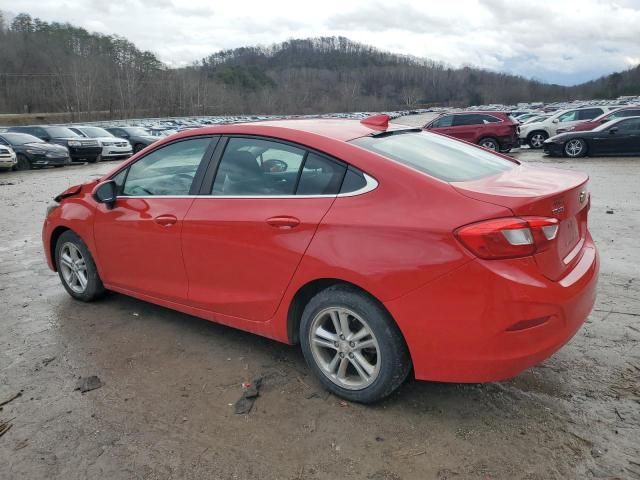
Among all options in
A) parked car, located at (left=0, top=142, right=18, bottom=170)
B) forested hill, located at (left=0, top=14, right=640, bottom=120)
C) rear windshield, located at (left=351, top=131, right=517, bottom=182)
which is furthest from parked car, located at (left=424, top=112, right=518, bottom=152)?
forested hill, located at (left=0, top=14, right=640, bottom=120)

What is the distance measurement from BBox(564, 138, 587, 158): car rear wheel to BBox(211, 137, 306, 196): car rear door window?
51.7 feet

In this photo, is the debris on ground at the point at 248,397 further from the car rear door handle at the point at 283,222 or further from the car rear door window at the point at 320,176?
the car rear door window at the point at 320,176

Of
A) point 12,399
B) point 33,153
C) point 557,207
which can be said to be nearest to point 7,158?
point 33,153

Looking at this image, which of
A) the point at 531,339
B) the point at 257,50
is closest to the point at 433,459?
the point at 531,339

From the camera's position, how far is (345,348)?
2912mm

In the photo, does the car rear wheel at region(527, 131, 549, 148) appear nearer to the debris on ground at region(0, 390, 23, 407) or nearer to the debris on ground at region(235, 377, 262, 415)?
the debris on ground at region(235, 377, 262, 415)

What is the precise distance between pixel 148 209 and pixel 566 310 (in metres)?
2.81

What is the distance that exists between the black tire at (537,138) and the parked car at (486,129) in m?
3.63

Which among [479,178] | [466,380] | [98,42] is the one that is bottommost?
[466,380]

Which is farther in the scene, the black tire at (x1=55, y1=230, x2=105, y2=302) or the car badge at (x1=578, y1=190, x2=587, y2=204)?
the black tire at (x1=55, y1=230, x2=105, y2=302)

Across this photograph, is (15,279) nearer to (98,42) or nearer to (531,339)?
(531,339)

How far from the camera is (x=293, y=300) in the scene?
304 cm

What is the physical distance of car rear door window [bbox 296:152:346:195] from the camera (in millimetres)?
2912

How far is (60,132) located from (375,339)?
22557 millimetres
